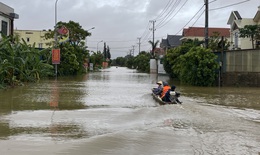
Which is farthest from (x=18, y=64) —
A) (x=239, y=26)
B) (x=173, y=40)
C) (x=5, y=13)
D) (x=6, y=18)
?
(x=173, y=40)

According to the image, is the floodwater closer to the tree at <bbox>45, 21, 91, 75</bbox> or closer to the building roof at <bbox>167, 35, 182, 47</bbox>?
the tree at <bbox>45, 21, 91, 75</bbox>

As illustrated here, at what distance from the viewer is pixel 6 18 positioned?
3425cm

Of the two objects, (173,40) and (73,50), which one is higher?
(173,40)

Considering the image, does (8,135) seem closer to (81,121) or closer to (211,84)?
(81,121)

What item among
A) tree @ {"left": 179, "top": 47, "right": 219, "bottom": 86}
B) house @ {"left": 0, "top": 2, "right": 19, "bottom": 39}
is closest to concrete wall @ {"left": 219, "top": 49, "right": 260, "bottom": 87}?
tree @ {"left": 179, "top": 47, "right": 219, "bottom": 86}

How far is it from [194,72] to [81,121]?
18.6 metres

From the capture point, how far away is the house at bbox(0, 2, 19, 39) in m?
33.2

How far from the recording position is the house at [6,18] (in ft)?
109

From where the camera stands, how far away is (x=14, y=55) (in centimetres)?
2562

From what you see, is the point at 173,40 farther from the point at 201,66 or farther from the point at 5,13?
the point at 201,66

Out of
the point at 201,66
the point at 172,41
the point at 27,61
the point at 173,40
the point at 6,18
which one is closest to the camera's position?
the point at 201,66

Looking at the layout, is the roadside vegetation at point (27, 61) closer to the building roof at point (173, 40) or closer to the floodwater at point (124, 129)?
the floodwater at point (124, 129)

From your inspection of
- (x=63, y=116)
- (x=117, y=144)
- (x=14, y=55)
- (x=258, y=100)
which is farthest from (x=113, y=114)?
(x=14, y=55)

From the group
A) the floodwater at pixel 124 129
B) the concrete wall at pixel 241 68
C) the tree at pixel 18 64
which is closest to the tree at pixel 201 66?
the concrete wall at pixel 241 68
